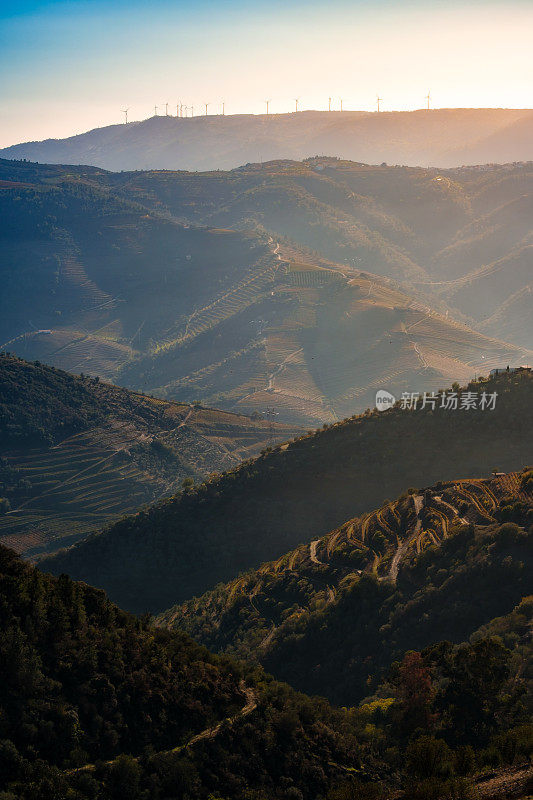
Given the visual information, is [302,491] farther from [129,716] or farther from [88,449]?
[88,449]

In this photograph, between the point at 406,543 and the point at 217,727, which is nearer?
the point at 217,727

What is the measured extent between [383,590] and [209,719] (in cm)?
1779

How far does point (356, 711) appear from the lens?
4122cm

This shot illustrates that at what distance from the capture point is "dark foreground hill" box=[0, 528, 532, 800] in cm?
3036

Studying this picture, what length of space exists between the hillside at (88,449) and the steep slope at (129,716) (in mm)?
72402

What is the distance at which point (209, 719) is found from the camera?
35.3 meters

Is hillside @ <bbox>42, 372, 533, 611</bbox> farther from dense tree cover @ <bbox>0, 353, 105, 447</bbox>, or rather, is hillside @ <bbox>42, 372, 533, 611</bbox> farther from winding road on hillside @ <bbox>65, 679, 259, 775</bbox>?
dense tree cover @ <bbox>0, 353, 105, 447</bbox>

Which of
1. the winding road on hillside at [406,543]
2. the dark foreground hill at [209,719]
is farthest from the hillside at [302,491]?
the dark foreground hill at [209,719]

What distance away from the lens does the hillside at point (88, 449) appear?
11519cm

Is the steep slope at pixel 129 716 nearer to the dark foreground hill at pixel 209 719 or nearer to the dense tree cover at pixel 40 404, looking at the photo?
the dark foreground hill at pixel 209 719

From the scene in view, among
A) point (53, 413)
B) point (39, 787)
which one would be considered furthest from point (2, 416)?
point (39, 787)

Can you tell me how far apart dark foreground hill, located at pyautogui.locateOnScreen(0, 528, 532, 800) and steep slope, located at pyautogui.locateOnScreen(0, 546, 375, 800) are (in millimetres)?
60

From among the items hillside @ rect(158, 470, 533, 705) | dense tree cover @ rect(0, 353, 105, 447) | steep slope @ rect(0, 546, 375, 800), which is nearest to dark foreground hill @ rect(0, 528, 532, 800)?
steep slope @ rect(0, 546, 375, 800)

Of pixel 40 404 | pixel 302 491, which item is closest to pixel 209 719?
pixel 302 491
